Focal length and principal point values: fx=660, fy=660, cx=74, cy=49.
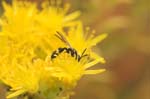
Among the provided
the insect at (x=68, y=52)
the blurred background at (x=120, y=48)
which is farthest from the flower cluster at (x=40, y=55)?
the blurred background at (x=120, y=48)

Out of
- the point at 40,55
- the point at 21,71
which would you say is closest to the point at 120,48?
the point at 40,55

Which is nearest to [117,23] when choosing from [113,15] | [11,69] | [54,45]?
[113,15]

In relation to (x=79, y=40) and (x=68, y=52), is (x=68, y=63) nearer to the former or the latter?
(x=68, y=52)

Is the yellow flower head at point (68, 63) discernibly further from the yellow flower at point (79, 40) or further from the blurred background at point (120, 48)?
the blurred background at point (120, 48)

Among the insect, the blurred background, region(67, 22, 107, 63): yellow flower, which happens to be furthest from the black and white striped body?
the blurred background

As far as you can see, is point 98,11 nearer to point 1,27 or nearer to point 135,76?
point 135,76

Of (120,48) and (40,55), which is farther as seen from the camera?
(120,48)

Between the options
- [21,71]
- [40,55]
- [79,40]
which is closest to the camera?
[21,71]

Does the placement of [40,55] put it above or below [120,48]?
below
